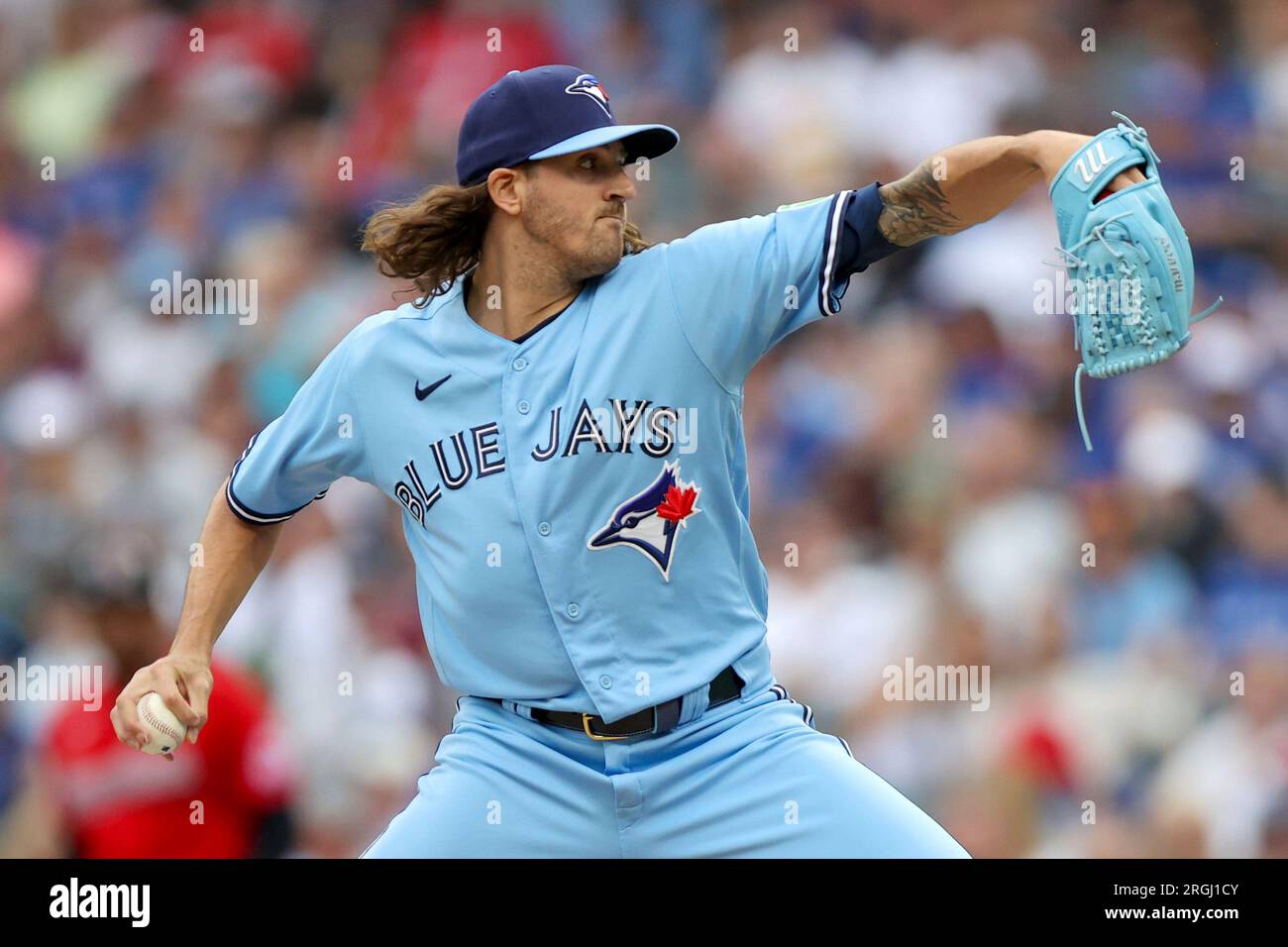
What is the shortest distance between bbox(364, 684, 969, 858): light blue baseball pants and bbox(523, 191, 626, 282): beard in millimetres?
880

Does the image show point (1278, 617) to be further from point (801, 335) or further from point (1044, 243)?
point (801, 335)

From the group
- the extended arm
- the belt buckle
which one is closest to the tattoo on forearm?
the extended arm

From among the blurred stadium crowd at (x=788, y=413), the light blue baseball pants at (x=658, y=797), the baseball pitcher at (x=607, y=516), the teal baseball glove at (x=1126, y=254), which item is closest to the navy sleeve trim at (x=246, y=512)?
the baseball pitcher at (x=607, y=516)

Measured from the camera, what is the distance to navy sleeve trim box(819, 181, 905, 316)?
10.5 feet

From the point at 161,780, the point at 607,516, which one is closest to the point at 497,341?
the point at 607,516

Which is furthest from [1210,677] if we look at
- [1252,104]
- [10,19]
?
[10,19]

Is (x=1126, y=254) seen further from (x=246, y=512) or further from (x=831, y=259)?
(x=246, y=512)

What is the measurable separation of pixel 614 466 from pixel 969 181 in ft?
2.71

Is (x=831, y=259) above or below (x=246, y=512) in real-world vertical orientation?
above

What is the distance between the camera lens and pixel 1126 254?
291cm

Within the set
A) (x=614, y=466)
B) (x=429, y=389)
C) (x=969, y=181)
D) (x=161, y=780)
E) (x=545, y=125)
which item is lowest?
(x=161, y=780)

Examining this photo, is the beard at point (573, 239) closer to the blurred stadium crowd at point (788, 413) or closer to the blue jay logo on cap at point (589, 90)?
the blue jay logo on cap at point (589, 90)

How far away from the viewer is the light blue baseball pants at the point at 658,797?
316 cm

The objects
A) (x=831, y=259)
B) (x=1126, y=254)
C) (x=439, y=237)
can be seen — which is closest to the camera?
(x=1126, y=254)
